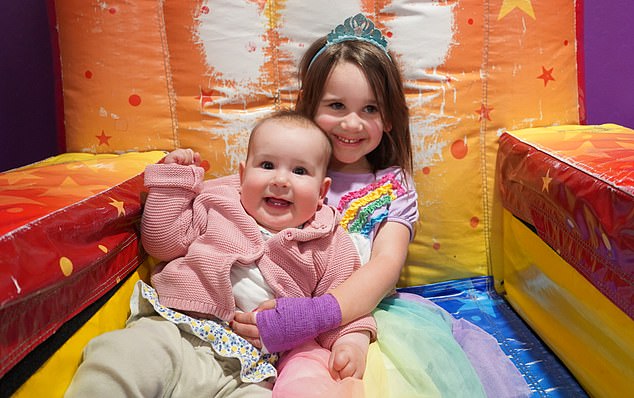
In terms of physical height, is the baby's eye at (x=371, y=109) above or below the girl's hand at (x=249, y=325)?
above

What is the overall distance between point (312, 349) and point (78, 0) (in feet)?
3.15

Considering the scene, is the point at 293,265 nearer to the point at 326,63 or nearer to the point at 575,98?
the point at 326,63

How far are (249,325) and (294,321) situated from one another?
0.08 m

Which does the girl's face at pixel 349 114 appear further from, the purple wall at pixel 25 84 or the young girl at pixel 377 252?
the purple wall at pixel 25 84

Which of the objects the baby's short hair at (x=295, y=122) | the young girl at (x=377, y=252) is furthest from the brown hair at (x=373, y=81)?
the baby's short hair at (x=295, y=122)

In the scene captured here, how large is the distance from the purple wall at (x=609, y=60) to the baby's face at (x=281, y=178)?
1.08 meters

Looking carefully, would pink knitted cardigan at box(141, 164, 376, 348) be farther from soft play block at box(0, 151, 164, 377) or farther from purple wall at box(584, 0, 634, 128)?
purple wall at box(584, 0, 634, 128)

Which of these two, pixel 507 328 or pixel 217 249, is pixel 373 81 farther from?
pixel 507 328

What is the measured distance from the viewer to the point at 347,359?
89 centimetres

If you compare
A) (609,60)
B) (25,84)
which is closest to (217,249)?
(25,84)

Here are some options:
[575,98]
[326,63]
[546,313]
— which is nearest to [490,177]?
[575,98]

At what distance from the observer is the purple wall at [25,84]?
1512 millimetres

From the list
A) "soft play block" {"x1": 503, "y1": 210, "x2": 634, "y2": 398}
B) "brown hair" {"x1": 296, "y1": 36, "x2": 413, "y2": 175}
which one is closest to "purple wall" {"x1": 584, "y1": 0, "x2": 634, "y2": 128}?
"soft play block" {"x1": 503, "y1": 210, "x2": 634, "y2": 398}

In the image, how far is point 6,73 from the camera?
152 centimetres
